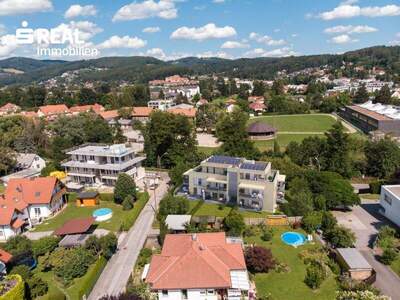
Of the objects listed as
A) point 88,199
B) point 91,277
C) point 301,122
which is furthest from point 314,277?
point 301,122

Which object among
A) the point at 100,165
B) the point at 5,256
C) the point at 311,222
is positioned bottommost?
the point at 311,222

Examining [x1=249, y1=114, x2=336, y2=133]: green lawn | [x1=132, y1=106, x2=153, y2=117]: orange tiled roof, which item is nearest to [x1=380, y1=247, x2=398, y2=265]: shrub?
[x1=249, y1=114, x2=336, y2=133]: green lawn

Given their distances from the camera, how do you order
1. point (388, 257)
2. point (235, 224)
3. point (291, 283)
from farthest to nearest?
point (235, 224) → point (388, 257) → point (291, 283)

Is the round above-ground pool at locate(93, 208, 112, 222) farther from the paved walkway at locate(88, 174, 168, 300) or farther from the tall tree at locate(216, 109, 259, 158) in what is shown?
the tall tree at locate(216, 109, 259, 158)

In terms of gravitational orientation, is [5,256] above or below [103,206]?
above

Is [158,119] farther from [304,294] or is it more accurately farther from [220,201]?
[304,294]

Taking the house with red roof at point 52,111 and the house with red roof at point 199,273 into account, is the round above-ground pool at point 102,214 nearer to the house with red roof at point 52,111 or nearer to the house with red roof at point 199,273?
the house with red roof at point 199,273

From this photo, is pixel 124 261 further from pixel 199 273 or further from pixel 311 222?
pixel 311 222
